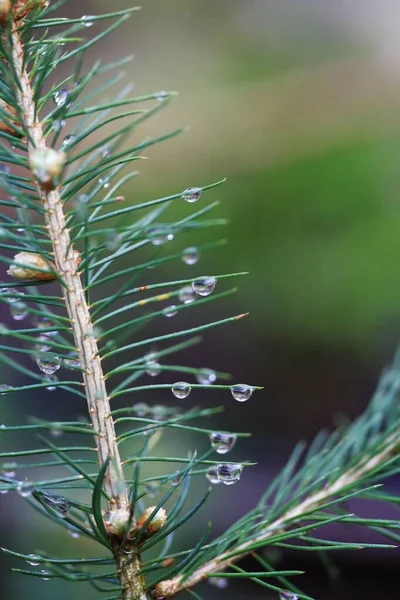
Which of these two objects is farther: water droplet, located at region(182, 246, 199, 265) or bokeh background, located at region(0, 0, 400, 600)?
bokeh background, located at region(0, 0, 400, 600)

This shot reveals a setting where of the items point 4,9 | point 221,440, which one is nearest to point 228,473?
point 221,440

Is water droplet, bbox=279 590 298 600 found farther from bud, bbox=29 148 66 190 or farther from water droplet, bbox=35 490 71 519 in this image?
bud, bbox=29 148 66 190

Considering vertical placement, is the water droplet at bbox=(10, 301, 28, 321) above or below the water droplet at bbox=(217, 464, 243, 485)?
above

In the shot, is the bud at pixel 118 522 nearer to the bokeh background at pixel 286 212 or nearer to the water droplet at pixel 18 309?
the water droplet at pixel 18 309

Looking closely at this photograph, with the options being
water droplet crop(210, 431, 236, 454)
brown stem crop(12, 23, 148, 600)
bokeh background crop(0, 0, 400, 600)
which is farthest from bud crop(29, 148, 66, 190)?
bokeh background crop(0, 0, 400, 600)

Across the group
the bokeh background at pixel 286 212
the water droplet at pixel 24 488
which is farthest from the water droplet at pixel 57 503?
the bokeh background at pixel 286 212

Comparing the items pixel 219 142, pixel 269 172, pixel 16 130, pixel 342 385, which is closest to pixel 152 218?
pixel 16 130
